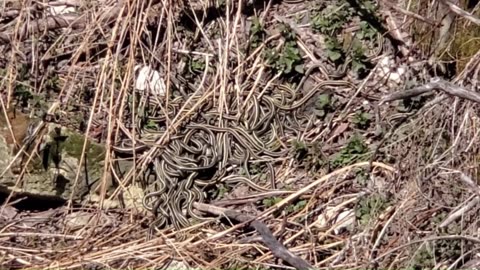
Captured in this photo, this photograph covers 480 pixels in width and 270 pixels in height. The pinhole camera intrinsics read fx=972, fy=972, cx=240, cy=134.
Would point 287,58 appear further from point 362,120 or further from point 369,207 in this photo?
point 369,207

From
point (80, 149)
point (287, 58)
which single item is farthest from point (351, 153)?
point (80, 149)

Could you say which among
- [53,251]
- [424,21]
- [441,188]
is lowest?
[53,251]

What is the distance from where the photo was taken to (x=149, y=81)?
5098 mm

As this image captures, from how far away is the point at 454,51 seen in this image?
15.7 feet

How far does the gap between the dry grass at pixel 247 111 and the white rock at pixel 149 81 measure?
0.04m

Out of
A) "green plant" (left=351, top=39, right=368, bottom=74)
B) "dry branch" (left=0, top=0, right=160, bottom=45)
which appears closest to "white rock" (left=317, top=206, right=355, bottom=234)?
"green plant" (left=351, top=39, right=368, bottom=74)

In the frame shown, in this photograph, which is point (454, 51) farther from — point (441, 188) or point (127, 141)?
point (127, 141)

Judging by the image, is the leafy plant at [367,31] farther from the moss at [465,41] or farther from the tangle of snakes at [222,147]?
the moss at [465,41]

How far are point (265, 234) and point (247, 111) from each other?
0.91 metres

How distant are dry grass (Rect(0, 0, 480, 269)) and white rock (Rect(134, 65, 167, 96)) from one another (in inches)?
1.7

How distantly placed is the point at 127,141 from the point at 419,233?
159 centimetres

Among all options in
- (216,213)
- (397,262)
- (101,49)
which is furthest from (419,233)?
(101,49)

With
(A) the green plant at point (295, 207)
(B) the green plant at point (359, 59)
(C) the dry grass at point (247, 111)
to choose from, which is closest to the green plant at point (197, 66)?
(C) the dry grass at point (247, 111)

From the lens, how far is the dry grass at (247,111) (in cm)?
410
